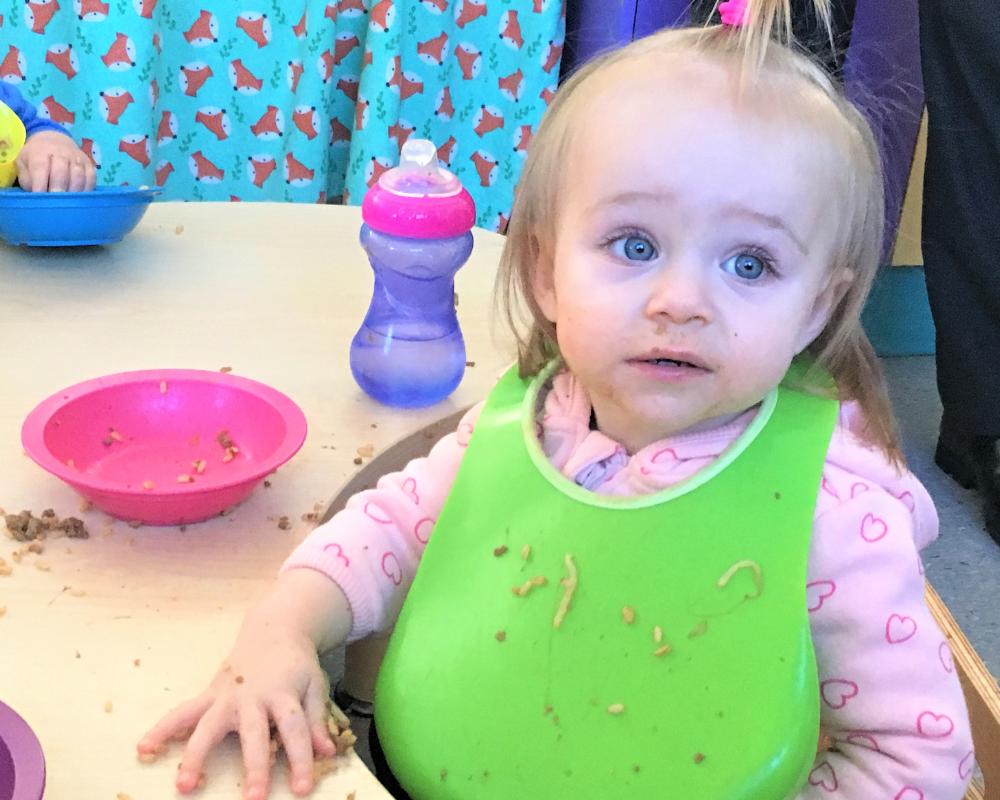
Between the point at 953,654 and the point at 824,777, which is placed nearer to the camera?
the point at 824,777

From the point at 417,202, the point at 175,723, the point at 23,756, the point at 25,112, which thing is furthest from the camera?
the point at 25,112

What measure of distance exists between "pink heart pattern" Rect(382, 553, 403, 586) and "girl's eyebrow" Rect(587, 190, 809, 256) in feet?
1.02

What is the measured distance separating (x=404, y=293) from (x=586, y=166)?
0.97 feet

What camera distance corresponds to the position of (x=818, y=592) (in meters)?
0.65

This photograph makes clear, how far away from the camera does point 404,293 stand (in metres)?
0.94

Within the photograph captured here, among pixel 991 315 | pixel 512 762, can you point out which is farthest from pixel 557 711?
pixel 991 315

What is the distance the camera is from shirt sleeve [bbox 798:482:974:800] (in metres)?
0.62

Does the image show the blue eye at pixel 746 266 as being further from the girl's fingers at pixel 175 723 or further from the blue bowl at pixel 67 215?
the blue bowl at pixel 67 215

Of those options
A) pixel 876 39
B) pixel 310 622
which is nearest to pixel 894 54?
pixel 876 39

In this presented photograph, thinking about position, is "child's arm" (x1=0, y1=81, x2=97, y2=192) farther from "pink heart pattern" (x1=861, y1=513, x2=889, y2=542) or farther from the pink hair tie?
"pink heart pattern" (x1=861, y1=513, x2=889, y2=542)

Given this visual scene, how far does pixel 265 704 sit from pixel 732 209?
1.41ft

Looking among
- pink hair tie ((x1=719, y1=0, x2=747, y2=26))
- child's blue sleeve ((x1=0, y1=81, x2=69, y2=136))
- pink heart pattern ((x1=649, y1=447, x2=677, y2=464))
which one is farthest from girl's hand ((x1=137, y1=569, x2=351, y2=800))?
child's blue sleeve ((x1=0, y1=81, x2=69, y2=136))

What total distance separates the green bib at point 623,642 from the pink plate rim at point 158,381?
0.46 ft

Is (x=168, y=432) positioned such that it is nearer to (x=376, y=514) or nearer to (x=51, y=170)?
(x=376, y=514)
